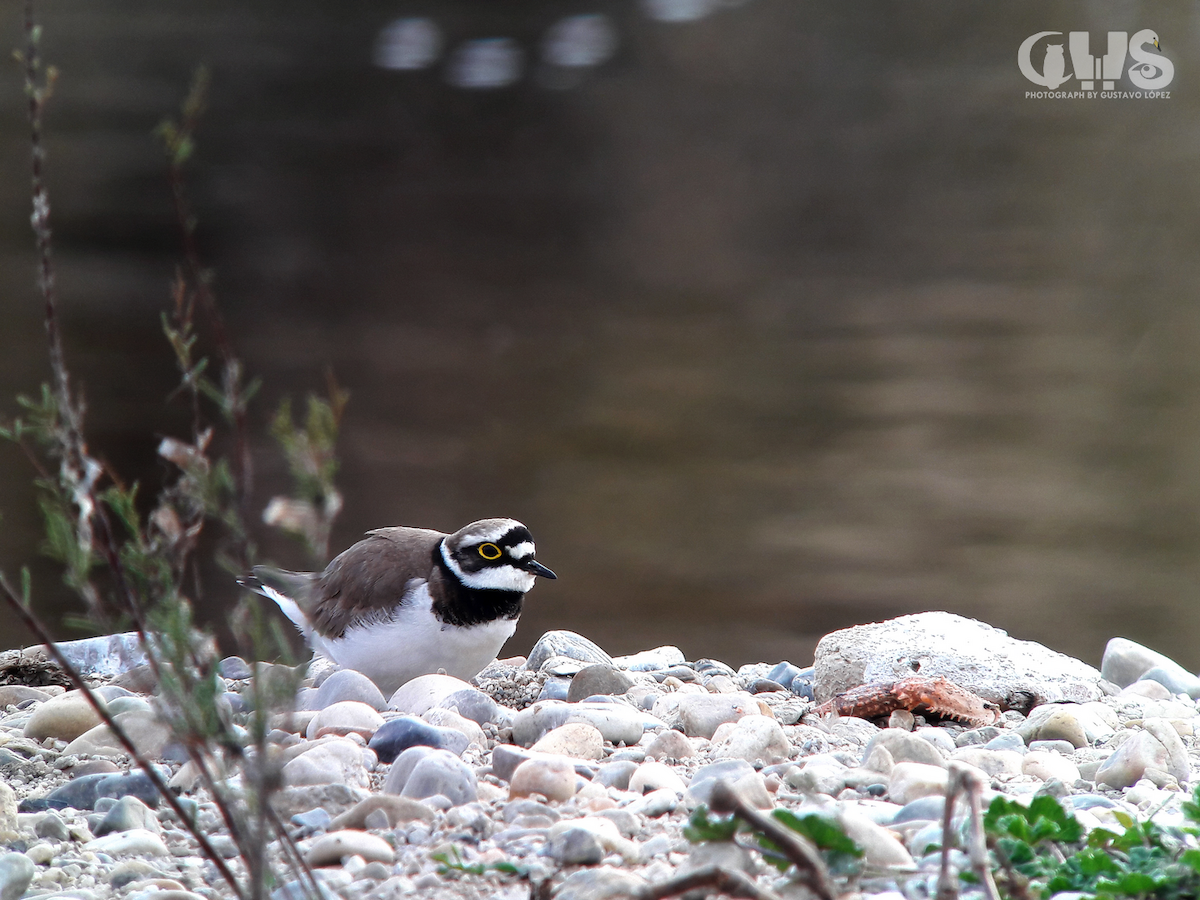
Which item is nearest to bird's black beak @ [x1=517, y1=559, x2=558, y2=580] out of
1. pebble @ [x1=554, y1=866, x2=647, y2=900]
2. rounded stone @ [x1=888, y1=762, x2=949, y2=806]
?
rounded stone @ [x1=888, y1=762, x2=949, y2=806]

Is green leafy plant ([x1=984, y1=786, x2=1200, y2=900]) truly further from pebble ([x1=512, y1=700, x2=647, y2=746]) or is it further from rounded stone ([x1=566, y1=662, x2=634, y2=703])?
rounded stone ([x1=566, y1=662, x2=634, y2=703])

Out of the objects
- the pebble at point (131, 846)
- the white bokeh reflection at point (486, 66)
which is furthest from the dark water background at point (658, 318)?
the pebble at point (131, 846)

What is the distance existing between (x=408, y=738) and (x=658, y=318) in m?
14.2

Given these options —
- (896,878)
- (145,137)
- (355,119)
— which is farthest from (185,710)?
(145,137)

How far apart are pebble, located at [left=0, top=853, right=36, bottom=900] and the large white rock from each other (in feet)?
8.75

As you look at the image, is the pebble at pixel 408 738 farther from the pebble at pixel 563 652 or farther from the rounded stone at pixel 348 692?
the pebble at pixel 563 652

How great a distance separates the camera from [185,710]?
1.83 metres

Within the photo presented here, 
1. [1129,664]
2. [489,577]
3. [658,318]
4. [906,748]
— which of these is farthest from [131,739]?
[658,318]

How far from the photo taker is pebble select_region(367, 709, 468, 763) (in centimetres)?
302

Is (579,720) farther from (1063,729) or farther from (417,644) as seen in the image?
(1063,729)

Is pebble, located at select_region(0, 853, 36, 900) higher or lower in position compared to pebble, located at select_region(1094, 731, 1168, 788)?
higher

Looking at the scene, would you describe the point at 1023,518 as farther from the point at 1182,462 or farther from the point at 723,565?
the point at 723,565

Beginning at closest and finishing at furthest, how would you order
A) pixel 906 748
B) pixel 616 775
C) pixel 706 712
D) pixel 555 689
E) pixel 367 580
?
pixel 616 775 < pixel 906 748 < pixel 706 712 < pixel 555 689 < pixel 367 580

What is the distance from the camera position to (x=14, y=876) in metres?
2.25
